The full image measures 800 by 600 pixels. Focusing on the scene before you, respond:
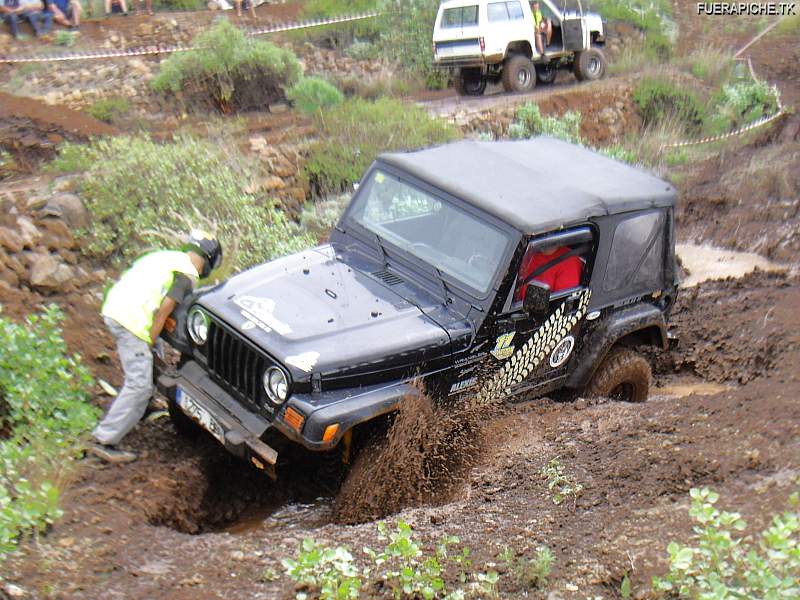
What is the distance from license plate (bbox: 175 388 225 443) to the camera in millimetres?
4734

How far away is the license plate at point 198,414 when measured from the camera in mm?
4734

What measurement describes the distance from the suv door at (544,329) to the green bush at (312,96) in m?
8.47

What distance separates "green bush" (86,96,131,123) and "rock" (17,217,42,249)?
5401 mm

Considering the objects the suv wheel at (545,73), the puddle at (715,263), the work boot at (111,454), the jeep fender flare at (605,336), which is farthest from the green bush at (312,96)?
the work boot at (111,454)

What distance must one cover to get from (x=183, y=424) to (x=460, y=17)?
491 inches

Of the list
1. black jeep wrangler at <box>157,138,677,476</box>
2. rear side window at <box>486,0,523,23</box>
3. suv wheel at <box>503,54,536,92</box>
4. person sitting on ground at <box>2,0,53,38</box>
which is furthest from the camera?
suv wheel at <box>503,54,536,92</box>

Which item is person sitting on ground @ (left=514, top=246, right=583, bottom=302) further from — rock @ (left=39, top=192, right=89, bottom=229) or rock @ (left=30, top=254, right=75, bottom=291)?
rock @ (left=39, top=192, right=89, bottom=229)

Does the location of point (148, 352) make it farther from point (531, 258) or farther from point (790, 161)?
point (790, 161)

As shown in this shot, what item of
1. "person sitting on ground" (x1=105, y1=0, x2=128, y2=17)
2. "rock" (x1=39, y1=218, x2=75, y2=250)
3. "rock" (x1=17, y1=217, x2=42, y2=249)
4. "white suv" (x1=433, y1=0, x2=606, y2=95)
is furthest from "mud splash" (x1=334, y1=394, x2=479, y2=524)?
"person sitting on ground" (x1=105, y1=0, x2=128, y2=17)

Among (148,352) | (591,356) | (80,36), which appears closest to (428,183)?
(591,356)

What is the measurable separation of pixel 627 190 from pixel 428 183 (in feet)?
4.50

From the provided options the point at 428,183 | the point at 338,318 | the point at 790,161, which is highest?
the point at 428,183

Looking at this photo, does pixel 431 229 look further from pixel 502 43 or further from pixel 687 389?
pixel 502 43

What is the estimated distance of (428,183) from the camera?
5543mm
